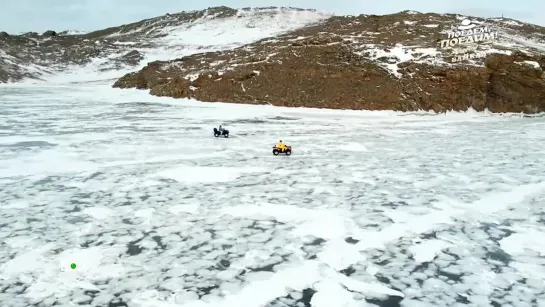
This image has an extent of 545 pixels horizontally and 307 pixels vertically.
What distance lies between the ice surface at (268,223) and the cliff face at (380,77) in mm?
13291

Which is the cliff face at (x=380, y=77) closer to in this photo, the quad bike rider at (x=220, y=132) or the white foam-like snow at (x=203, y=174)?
the quad bike rider at (x=220, y=132)

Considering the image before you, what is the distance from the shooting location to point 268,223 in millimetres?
7242

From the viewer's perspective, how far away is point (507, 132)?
18.8 m

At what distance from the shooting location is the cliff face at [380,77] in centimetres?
2789

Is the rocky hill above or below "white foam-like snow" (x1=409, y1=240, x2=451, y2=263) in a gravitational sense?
above

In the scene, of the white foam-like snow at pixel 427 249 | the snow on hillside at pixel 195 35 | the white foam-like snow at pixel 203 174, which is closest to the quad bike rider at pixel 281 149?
the white foam-like snow at pixel 203 174

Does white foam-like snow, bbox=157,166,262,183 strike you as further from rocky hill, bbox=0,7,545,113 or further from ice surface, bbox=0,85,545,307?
rocky hill, bbox=0,7,545,113

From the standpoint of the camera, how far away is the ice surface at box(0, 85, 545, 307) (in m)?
5.05

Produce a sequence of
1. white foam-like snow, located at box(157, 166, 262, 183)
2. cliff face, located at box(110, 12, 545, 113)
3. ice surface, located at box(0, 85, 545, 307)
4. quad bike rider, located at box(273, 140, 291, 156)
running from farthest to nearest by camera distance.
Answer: cliff face, located at box(110, 12, 545, 113), quad bike rider, located at box(273, 140, 291, 156), white foam-like snow, located at box(157, 166, 262, 183), ice surface, located at box(0, 85, 545, 307)

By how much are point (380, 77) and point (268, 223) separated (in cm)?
2406

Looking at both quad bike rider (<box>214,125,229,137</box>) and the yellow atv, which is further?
quad bike rider (<box>214,125,229,137</box>)

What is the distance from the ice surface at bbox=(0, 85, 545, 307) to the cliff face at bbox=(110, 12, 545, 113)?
13291mm

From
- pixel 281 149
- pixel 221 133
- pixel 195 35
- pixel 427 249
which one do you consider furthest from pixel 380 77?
pixel 195 35

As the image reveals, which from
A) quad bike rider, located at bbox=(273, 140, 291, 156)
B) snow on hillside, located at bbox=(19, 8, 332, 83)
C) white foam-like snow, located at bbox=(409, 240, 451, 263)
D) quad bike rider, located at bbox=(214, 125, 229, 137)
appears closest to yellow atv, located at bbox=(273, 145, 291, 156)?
quad bike rider, located at bbox=(273, 140, 291, 156)
